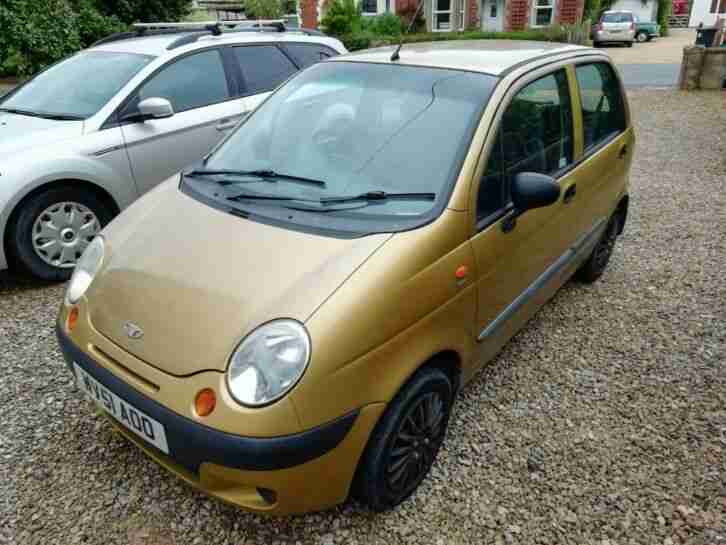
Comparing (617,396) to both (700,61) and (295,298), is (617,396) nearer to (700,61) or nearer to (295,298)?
(295,298)

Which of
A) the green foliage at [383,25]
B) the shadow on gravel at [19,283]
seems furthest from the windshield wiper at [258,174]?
the green foliage at [383,25]

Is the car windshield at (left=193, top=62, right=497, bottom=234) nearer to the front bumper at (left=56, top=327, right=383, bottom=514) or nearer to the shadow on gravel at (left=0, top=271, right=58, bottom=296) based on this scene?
the front bumper at (left=56, top=327, right=383, bottom=514)

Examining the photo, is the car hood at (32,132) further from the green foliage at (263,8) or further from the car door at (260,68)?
the green foliage at (263,8)

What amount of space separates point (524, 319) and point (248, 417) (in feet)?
5.81

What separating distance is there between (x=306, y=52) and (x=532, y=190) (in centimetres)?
369

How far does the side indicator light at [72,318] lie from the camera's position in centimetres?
216

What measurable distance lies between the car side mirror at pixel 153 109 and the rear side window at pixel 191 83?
0.16 meters

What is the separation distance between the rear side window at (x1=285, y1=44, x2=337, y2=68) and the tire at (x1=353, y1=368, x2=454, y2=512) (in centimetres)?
388

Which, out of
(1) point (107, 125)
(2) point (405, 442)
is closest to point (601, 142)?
(2) point (405, 442)

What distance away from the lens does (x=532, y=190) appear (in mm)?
2318

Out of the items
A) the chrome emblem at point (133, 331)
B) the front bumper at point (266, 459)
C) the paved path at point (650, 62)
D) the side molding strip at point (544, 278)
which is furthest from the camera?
the paved path at point (650, 62)

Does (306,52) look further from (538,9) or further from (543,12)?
(543,12)

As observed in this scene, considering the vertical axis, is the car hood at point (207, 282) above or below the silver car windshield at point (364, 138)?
below

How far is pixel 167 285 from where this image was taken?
199cm
